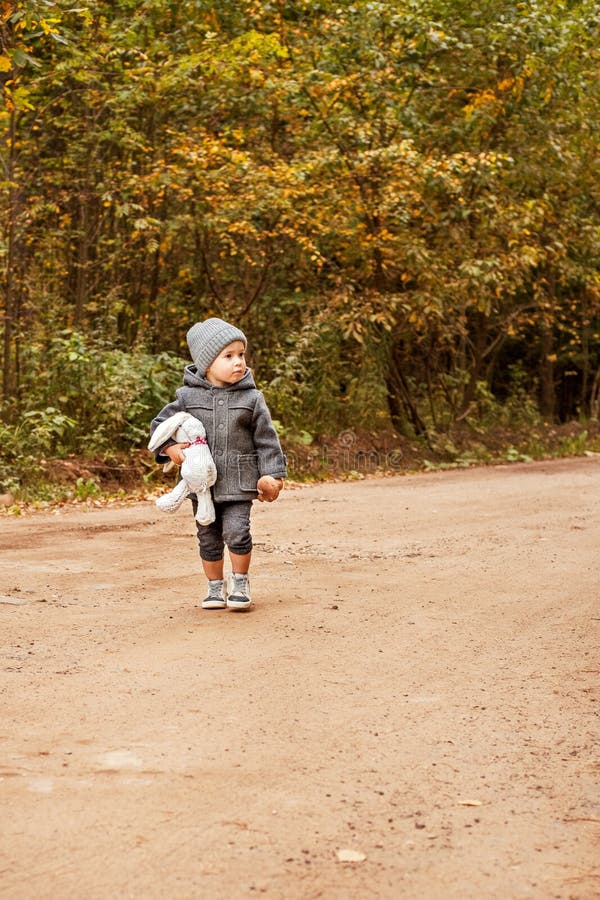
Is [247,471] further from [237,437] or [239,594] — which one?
[239,594]

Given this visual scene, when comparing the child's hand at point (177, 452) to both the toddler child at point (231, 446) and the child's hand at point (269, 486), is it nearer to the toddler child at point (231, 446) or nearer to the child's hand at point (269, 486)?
the toddler child at point (231, 446)

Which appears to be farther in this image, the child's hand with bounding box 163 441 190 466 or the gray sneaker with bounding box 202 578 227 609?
the gray sneaker with bounding box 202 578 227 609

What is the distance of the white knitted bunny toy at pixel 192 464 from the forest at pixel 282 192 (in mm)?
7480

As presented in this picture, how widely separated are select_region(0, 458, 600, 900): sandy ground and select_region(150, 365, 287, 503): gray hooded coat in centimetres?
75

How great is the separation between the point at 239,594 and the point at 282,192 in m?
9.85

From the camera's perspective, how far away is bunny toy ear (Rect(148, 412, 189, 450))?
7.43 meters

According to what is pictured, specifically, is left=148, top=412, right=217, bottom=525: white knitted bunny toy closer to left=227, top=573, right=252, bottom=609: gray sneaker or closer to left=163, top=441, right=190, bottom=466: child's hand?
left=163, top=441, right=190, bottom=466: child's hand

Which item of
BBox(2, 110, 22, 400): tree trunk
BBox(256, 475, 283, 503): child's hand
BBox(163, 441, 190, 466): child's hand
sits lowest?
BBox(256, 475, 283, 503): child's hand

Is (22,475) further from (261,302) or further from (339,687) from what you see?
(339,687)

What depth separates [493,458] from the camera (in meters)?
20.2

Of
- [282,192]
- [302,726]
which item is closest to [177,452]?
[302,726]

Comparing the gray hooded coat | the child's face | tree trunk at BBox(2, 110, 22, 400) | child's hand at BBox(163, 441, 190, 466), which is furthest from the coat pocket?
tree trunk at BBox(2, 110, 22, 400)

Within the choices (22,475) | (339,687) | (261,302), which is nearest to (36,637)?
(339,687)

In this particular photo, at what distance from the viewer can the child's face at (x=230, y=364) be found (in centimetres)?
743
